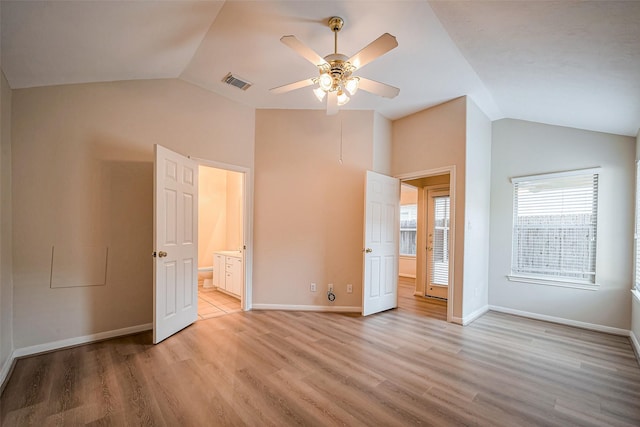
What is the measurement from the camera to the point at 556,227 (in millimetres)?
3875

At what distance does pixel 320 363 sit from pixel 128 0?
320 cm

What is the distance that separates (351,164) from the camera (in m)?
4.23

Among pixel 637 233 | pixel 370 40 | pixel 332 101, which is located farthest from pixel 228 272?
pixel 637 233

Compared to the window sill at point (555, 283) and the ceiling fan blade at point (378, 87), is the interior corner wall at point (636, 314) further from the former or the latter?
the ceiling fan blade at point (378, 87)

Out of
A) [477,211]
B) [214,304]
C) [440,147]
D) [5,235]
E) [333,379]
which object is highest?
[440,147]

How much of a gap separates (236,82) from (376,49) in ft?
6.83

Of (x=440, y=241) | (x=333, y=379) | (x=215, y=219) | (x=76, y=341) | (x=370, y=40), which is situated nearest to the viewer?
(x=333, y=379)

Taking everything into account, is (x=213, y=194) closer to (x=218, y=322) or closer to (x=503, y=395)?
(x=218, y=322)

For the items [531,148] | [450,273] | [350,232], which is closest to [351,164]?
[350,232]

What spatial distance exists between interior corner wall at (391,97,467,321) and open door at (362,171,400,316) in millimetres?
448

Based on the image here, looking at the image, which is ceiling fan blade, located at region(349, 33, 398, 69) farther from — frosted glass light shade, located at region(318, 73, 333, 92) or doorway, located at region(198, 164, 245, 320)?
doorway, located at region(198, 164, 245, 320)

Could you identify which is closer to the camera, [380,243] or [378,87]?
[378,87]

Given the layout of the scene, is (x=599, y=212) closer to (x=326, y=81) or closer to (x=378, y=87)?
(x=378, y=87)

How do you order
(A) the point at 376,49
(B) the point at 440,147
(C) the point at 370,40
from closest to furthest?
1. (A) the point at 376,49
2. (C) the point at 370,40
3. (B) the point at 440,147
